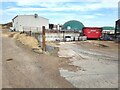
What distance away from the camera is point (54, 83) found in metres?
13.8

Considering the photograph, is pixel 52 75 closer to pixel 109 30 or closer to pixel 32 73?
pixel 32 73

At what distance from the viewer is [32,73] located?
16.3 meters

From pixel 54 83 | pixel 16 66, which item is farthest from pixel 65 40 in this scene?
pixel 54 83

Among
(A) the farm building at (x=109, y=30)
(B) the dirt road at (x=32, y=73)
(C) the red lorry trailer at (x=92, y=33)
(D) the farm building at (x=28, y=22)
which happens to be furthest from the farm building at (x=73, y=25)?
(B) the dirt road at (x=32, y=73)

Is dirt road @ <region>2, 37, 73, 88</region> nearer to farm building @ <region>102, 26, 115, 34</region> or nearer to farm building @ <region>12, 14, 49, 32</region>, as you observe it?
farm building @ <region>12, 14, 49, 32</region>

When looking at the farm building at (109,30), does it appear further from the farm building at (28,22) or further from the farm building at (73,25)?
the farm building at (28,22)

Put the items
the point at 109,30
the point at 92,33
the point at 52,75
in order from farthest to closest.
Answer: the point at 109,30, the point at 92,33, the point at 52,75

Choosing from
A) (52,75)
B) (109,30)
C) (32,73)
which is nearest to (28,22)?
(109,30)

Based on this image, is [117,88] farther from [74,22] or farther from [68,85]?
[74,22]

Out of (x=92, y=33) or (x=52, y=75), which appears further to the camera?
(x=92, y=33)

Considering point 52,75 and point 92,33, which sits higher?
point 92,33

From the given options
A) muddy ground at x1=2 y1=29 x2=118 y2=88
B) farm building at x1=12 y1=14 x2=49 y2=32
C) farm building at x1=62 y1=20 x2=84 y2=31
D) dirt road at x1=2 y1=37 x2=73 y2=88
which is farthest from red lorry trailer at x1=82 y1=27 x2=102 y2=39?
muddy ground at x1=2 y1=29 x2=118 y2=88

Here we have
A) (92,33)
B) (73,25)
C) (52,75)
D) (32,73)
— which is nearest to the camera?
(52,75)

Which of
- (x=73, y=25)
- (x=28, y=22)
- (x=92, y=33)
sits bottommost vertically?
(x=92, y=33)
